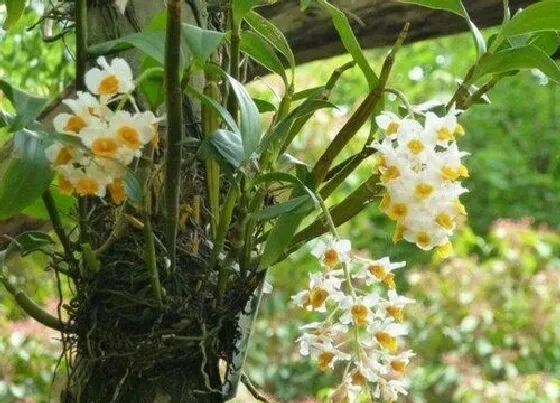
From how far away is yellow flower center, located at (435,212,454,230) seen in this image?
1.62ft

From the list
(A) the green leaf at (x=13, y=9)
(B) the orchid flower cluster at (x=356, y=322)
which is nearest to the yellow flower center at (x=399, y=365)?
(B) the orchid flower cluster at (x=356, y=322)

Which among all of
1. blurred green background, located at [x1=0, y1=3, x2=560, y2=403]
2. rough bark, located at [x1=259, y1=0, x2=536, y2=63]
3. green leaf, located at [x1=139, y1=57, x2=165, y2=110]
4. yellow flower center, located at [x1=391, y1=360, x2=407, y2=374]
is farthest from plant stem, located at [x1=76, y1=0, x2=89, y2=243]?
blurred green background, located at [x1=0, y1=3, x2=560, y2=403]

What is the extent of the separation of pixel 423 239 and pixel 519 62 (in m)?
0.14

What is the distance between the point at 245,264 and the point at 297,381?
5.62 feet

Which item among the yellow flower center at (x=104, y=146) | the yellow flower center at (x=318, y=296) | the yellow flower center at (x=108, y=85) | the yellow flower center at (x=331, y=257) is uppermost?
the yellow flower center at (x=108, y=85)

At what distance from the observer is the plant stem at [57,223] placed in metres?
0.56

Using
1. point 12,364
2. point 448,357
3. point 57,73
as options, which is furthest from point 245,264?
point 448,357

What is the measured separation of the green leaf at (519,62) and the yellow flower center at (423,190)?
0.39ft

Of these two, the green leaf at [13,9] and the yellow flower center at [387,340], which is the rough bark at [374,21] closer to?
the green leaf at [13,9]

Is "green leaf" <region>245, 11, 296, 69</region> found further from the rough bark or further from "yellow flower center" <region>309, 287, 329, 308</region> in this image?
the rough bark

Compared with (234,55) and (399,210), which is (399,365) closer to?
(399,210)

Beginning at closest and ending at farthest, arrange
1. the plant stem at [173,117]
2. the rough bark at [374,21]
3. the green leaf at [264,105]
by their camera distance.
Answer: the plant stem at [173,117] → the green leaf at [264,105] → the rough bark at [374,21]

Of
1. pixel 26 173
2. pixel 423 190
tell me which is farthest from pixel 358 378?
pixel 26 173

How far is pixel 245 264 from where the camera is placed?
1.87ft
